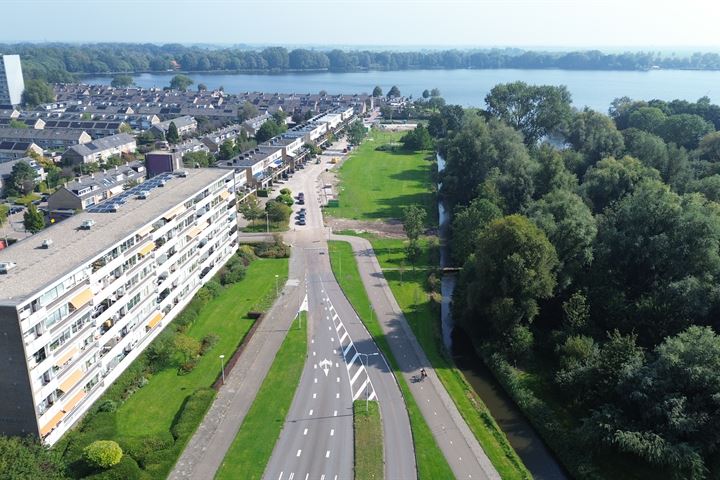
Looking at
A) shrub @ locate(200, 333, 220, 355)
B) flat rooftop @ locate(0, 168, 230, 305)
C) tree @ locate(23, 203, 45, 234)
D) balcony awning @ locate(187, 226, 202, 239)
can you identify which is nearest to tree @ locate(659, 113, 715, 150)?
balcony awning @ locate(187, 226, 202, 239)

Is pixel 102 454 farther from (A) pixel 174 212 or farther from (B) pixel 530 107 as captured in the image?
(B) pixel 530 107

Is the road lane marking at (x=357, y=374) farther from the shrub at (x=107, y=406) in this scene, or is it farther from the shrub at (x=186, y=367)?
the shrub at (x=107, y=406)

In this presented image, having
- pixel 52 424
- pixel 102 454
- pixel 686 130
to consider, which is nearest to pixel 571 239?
pixel 102 454

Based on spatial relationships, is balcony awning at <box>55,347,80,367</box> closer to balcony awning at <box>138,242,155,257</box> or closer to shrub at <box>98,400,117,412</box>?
shrub at <box>98,400,117,412</box>

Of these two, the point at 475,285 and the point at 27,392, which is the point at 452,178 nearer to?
the point at 475,285

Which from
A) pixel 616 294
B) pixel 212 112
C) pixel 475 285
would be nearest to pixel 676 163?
pixel 616 294
